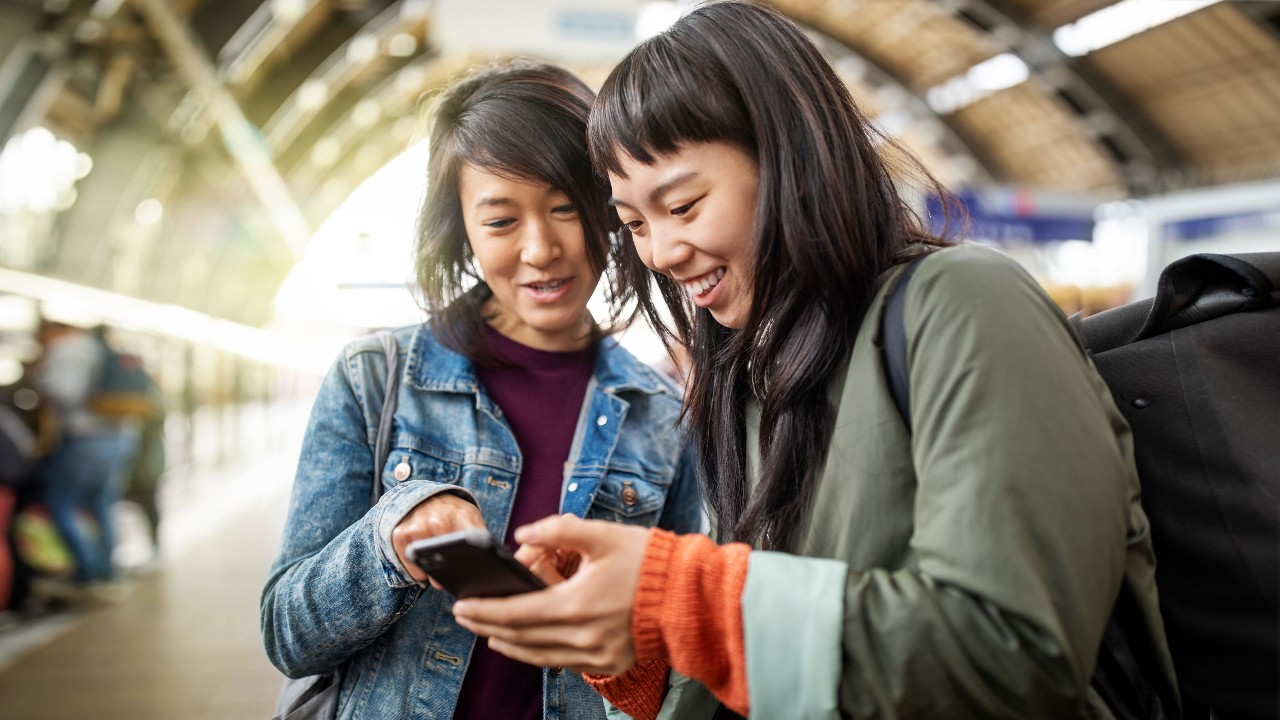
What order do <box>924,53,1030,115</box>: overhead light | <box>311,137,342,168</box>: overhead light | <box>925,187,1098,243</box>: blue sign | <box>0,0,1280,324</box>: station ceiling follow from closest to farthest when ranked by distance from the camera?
<box>0,0,1280,324</box>: station ceiling, <box>925,187,1098,243</box>: blue sign, <box>924,53,1030,115</box>: overhead light, <box>311,137,342,168</box>: overhead light

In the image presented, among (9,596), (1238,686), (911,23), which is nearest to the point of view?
(1238,686)

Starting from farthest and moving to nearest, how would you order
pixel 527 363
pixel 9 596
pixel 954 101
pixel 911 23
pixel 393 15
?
pixel 954 101 < pixel 911 23 < pixel 393 15 < pixel 9 596 < pixel 527 363

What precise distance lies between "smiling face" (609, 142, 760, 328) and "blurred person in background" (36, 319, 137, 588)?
5.86 metres

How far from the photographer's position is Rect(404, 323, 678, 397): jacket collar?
1.72 metres

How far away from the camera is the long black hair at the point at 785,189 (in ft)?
3.72

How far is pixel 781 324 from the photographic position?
3.94 ft

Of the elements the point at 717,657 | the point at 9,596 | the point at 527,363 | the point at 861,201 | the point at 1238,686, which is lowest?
the point at 9,596

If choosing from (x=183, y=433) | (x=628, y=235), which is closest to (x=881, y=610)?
(x=628, y=235)

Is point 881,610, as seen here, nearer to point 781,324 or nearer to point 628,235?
point 781,324

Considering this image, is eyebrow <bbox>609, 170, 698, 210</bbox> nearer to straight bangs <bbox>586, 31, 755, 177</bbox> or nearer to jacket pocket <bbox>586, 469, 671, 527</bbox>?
straight bangs <bbox>586, 31, 755, 177</bbox>

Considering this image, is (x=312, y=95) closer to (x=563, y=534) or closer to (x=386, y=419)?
(x=386, y=419)

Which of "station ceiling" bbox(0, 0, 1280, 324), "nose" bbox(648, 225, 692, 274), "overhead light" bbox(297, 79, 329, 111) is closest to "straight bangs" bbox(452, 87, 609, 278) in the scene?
"nose" bbox(648, 225, 692, 274)

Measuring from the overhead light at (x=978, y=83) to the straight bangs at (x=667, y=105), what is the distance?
2102 centimetres

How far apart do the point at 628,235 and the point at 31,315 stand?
19.4ft
